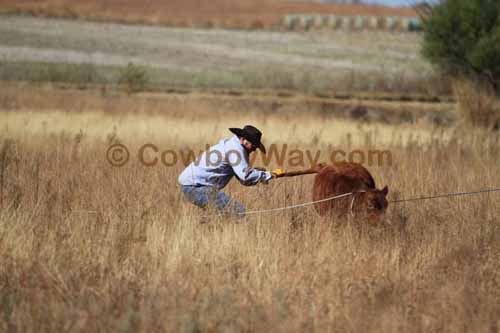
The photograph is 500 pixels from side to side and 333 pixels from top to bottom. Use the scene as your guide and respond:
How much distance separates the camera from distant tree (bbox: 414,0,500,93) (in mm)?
20578

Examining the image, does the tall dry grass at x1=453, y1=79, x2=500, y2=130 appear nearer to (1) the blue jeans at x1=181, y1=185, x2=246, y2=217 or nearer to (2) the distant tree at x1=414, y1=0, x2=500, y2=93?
(2) the distant tree at x1=414, y1=0, x2=500, y2=93

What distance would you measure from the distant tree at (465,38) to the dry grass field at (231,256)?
793cm

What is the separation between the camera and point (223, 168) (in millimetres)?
9219

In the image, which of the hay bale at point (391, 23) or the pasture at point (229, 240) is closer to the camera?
the pasture at point (229, 240)

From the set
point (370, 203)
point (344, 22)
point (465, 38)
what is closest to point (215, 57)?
point (344, 22)

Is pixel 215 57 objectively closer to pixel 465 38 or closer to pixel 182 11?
pixel 182 11

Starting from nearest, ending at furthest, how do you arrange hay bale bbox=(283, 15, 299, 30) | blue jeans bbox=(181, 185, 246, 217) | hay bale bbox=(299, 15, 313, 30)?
blue jeans bbox=(181, 185, 246, 217) < hay bale bbox=(283, 15, 299, 30) < hay bale bbox=(299, 15, 313, 30)

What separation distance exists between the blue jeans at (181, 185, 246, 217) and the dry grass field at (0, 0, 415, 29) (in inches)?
1717

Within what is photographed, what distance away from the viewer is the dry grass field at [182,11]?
52719 millimetres

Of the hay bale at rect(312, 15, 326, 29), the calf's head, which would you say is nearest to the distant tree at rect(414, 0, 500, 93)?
the calf's head

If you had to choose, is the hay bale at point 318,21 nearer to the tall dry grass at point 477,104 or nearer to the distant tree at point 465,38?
the distant tree at point 465,38

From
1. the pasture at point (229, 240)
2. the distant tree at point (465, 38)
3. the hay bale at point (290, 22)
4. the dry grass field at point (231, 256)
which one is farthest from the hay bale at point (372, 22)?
the dry grass field at point (231, 256)

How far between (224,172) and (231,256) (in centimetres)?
134

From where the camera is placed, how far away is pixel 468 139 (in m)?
16.7
